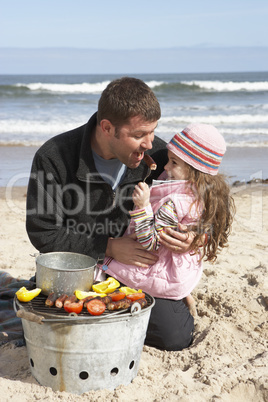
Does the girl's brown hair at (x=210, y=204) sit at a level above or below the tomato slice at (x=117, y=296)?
above

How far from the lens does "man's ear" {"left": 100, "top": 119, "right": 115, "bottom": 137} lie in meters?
2.86

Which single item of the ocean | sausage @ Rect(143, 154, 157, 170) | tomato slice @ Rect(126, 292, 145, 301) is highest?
sausage @ Rect(143, 154, 157, 170)

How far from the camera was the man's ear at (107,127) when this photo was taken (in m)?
2.86

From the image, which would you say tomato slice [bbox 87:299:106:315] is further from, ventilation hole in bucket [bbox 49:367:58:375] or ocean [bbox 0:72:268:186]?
ocean [bbox 0:72:268:186]

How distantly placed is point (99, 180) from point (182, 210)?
552 millimetres

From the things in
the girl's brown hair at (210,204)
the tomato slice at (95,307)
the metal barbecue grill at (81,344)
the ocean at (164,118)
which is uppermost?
the girl's brown hair at (210,204)

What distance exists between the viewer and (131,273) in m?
2.95

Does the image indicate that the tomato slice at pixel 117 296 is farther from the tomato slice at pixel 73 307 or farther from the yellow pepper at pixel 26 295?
the yellow pepper at pixel 26 295

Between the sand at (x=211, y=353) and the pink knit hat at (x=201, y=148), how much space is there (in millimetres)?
1071

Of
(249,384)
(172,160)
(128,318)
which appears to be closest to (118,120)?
(172,160)

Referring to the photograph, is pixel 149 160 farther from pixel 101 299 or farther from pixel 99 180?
pixel 101 299

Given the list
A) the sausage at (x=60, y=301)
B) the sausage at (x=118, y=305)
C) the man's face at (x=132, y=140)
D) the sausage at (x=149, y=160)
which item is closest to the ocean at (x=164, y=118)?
the sausage at (x=149, y=160)

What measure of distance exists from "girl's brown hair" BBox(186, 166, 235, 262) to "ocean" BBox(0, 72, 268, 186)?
15.3 ft

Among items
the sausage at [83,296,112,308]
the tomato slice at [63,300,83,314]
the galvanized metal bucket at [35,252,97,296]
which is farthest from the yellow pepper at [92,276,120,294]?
the tomato slice at [63,300,83,314]
